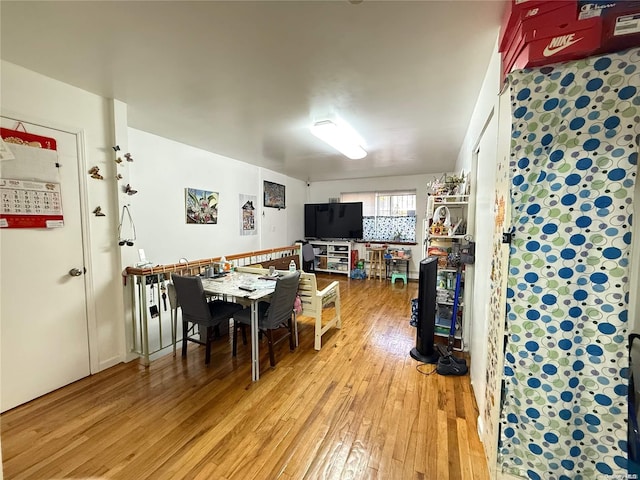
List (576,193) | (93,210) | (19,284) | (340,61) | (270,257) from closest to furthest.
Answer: (576,193), (340,61), (19,284), (93,210), (270,257)

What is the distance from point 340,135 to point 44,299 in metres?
3.08

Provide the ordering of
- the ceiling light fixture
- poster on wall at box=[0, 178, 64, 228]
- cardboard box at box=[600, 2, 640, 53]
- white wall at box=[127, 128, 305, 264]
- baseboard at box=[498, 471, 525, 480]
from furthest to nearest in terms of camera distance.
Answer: white wall at box=[127, 128, 305, 264] < the ceiling light fixture < poster on wall at box=[0, 178, 64, 228] < baseboard at box=[498, 471, 525, 480] < cardboard box at box=[600, 2, 640, 53]

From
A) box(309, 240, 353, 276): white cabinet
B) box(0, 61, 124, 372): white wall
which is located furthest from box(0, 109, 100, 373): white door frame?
box(309, 240, 353, 276): white cabinet

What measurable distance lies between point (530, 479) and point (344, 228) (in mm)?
5452

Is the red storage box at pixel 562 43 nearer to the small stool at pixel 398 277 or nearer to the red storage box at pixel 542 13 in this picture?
the red storage box at pixel 542 13

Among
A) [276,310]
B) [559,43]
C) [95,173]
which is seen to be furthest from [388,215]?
[95,173]

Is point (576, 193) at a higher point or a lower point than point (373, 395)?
higher

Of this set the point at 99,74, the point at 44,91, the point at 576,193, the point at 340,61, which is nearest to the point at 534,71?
the point at 576,193

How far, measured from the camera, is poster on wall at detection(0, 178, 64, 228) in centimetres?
189

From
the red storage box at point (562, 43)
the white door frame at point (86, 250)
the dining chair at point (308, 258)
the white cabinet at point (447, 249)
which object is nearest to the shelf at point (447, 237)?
the white cabinet at point (447, 249)

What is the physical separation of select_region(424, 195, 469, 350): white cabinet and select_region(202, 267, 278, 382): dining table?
1842mm

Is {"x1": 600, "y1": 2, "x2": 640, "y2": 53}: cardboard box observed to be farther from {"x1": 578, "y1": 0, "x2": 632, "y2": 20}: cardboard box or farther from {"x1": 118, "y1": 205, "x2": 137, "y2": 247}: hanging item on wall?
{"x1": 118, "y1": 205, "x2": 137, "y2": 247}: hanging item on wall

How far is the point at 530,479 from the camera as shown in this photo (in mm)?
1302

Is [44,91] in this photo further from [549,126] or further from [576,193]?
[576,193]
